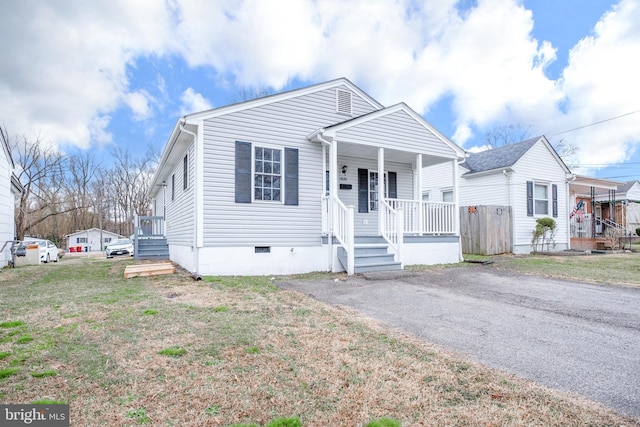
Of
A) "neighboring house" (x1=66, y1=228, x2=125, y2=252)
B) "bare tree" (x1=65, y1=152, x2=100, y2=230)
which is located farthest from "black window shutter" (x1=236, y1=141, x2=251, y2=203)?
"neighboring house" (x1=66, y1=228, x2=125, y2=252)

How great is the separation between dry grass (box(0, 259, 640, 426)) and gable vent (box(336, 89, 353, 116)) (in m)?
6.75

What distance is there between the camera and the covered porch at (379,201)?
27.9 ft

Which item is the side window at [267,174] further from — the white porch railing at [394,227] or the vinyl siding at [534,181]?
the vinyl siding at [534,181]

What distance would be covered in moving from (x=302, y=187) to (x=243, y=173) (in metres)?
1.56

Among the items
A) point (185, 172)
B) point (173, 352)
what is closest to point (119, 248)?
point (185, 172)

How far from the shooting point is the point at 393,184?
36.7 feet

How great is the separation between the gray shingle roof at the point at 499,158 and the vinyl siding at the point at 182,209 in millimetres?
12336

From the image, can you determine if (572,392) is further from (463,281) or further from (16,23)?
(16,23)

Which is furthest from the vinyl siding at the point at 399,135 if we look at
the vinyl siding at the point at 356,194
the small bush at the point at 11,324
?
the small bush at the point at 11,324

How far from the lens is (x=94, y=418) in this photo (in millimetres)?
2021

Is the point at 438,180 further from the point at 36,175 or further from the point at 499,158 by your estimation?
the point at 36,175

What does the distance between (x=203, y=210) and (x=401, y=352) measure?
5.91m

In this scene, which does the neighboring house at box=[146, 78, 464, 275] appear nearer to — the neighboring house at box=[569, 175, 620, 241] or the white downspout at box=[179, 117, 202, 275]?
the white downspout at box=[179, 117, 202, 275]

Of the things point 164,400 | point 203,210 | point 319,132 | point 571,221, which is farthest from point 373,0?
point 571,221
